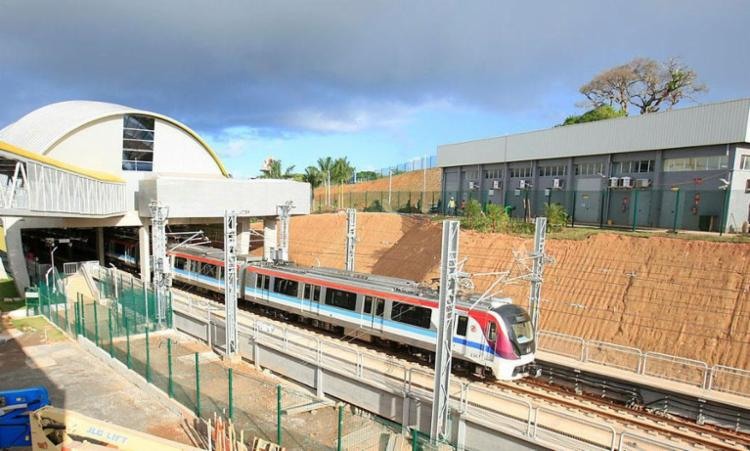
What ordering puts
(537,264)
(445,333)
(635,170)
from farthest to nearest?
(635,170)
(537,264)
(445,333)

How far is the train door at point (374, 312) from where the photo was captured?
55.0 ft

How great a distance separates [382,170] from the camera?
96.1 meters

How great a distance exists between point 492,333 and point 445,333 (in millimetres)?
3357

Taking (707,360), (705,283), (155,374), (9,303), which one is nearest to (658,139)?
(705,283)

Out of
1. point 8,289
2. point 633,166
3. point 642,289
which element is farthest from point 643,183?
point 8,289

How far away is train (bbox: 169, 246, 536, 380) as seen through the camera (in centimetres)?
1384

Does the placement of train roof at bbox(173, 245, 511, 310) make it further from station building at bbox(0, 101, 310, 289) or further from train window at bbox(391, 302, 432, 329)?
station building at bbox(0, 101, 310, 289)

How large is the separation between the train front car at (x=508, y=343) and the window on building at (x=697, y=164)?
823 inches

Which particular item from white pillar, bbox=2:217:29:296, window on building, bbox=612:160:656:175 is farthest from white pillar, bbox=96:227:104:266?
window on building, bbox=612:160:656:175

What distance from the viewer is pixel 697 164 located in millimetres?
27703

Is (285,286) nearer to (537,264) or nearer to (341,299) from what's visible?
(341,299)

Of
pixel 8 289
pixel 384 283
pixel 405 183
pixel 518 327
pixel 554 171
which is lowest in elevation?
pixel 8 289

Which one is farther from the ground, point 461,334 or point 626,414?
point 461,334

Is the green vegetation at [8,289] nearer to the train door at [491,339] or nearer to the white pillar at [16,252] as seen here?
the white pillar at [16,252]
